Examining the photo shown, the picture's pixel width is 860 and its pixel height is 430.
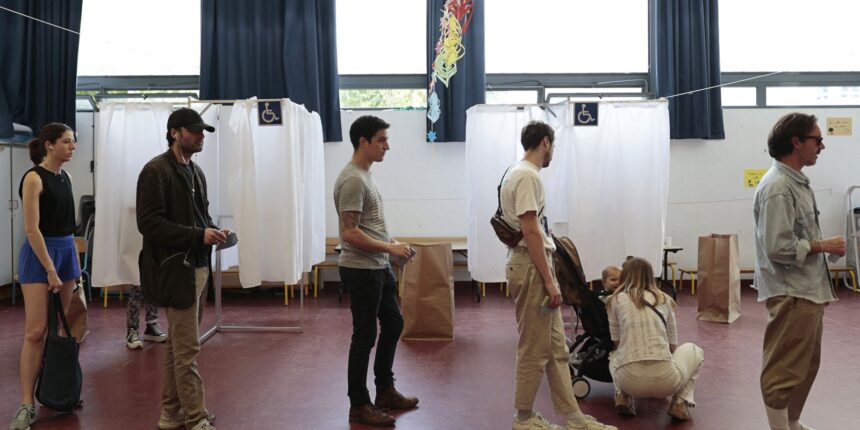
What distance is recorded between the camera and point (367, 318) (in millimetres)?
2785

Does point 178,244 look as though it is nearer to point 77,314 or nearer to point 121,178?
point 77,314

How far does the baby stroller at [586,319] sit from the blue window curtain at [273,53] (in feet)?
13.0

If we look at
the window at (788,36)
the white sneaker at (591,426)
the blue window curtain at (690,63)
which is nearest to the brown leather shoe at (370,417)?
the white sneaker at (591,426)

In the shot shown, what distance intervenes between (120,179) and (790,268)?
4.12m

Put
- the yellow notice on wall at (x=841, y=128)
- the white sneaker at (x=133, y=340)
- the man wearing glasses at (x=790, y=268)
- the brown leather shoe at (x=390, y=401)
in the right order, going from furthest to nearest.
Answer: the yellow notice on wall at (x=841, y=128)
the white sneaker at (x=133, y=340)
the brown leather shoe at (x=390, y=401)
the man wearing glasses at (x=790, y=268)

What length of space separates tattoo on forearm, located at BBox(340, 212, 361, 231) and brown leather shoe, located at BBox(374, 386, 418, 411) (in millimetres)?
918

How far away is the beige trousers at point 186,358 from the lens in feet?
8.48

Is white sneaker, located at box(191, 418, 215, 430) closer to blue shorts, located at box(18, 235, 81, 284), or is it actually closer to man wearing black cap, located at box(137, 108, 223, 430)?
man wearing black cap, located at box(137, 108, 223, 430)

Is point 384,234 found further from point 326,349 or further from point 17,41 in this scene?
point 17,41

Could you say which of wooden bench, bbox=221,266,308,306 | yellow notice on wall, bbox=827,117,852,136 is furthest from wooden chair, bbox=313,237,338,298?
yellow notice on wall, bbox=827,117,852,136

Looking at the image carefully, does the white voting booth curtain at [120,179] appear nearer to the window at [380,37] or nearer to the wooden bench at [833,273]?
the window at [380,37]

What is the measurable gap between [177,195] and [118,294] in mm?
4313

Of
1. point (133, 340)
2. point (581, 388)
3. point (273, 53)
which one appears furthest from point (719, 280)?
Answer: point (273, 53)

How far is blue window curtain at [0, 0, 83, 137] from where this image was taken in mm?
6465
